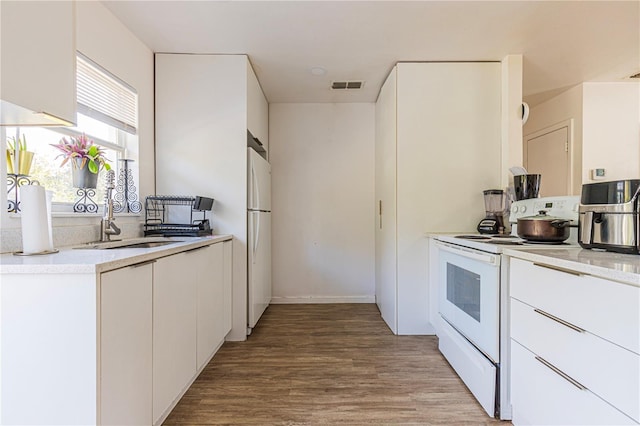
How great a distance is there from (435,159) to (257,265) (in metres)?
1.97

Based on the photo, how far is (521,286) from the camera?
1.55 metres

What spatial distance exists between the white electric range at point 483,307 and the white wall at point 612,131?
1.91 metres

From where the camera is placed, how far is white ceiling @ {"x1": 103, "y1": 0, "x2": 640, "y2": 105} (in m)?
2.09

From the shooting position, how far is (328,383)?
6.73 feet

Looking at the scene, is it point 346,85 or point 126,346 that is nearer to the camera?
point 126,346

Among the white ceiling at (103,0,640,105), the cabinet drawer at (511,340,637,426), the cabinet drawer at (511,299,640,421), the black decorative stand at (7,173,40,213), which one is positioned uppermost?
the white ceiling at (103,0,640,105)

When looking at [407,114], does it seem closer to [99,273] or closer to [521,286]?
[521,286]

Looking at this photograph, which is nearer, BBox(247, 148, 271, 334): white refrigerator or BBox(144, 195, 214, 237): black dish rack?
BBox(144, 195, 214, 237): black dish rack

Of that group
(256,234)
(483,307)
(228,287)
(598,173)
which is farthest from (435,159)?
(228,287)

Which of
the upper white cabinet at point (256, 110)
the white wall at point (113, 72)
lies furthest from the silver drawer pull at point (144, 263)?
the upper white cabinet at point (256, 110)

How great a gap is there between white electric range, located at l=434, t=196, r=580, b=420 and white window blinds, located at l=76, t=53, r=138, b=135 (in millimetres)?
2630

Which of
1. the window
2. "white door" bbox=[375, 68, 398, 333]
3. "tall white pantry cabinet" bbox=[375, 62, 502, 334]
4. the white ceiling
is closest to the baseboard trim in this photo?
"white door" bbox=[375, 68, 398, 333]

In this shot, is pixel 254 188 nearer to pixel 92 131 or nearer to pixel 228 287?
pixel 228 287

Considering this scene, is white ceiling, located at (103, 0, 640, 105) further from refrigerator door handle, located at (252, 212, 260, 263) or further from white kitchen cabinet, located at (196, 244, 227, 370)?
white kitchen cabinet, located at (196, 244, 227, 370)
